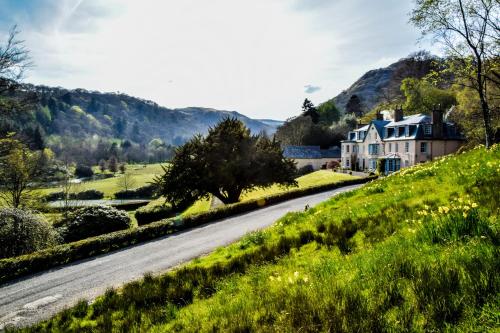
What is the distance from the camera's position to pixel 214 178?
122ft

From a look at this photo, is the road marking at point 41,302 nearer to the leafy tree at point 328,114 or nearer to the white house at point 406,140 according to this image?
the white house at point 406,140

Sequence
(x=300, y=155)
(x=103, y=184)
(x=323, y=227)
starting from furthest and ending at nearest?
1. (x=103, y=184)
2. (x=300, y=155)
3. (x=323, y=227)

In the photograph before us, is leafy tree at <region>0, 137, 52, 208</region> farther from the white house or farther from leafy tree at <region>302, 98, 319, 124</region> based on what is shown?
leafy tree at <region>302, 98, 319, 124</region>

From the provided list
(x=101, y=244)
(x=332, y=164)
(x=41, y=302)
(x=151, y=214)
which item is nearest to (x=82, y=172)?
(x=332, y=164)

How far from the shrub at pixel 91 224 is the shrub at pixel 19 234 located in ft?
12.7

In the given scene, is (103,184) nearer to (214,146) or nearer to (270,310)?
(214,146)

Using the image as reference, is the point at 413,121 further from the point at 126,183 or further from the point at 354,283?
the point at 126,183

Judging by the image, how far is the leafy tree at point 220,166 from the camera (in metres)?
37.0

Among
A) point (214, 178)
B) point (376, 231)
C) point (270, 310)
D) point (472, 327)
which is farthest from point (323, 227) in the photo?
point (214, 178)

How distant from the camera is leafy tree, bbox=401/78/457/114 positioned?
298ft

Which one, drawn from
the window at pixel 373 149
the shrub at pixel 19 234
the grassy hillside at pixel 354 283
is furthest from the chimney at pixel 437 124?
the shrub at pixel 19 234

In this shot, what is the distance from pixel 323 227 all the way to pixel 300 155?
93.0 meters

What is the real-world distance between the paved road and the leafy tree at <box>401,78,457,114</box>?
86.9m

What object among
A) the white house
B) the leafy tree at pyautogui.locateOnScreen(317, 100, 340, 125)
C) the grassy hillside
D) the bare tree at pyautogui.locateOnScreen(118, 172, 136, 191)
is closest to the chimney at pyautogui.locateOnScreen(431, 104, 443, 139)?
the white house
